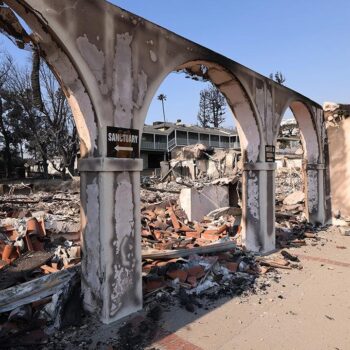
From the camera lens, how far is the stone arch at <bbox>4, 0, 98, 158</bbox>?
12.1ft

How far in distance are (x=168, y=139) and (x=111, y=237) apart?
39.8 m

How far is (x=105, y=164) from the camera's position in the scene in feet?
14.1

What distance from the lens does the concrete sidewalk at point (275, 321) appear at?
402 centimetres

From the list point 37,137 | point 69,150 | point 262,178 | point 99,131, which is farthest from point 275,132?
point 37,137

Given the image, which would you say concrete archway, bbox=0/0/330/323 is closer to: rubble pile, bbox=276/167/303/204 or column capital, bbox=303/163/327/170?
column capital, bbox=303/163/327/170

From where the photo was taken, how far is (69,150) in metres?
24.6

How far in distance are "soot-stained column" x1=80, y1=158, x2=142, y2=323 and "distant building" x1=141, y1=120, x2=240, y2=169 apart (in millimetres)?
33895

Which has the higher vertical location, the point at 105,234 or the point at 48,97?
the point at 48,97

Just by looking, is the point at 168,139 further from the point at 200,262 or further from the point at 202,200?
the point at 200,262

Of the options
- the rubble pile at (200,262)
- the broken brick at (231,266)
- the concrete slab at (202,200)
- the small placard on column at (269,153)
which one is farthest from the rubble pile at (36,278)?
the small placard on column at (269,153)

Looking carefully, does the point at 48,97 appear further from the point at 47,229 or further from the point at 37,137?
the point at 47,229

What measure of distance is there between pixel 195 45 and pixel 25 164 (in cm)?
3258

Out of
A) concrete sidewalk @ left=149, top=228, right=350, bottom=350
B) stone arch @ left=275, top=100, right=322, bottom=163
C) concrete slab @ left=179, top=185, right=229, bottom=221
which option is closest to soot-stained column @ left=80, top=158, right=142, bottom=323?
concrete sidewalk @ left=149, top=228, right=350, bottom=350

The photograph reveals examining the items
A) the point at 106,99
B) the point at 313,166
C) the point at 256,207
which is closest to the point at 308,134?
the point at 313,166
